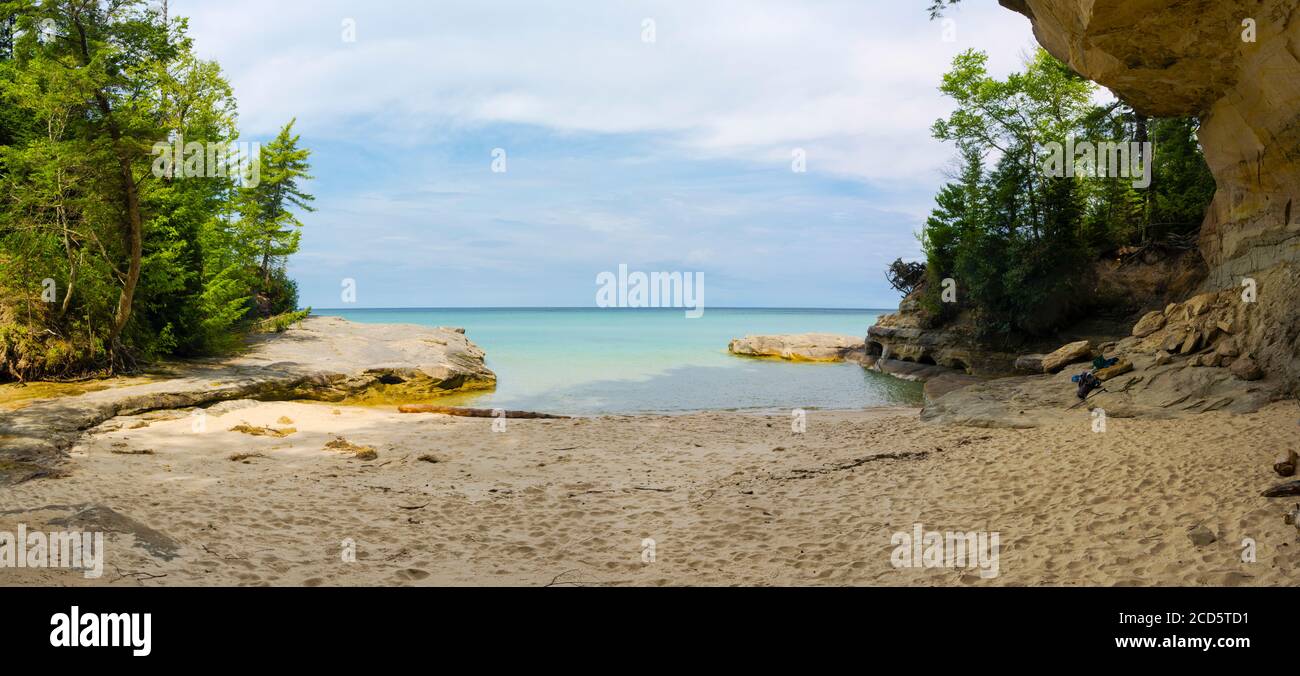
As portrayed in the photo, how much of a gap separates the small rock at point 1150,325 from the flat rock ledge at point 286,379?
1845 centimetres

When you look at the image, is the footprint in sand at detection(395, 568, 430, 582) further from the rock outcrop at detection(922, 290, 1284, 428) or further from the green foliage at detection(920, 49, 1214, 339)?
the green foliage at detection(920, 49, 1214, 339)

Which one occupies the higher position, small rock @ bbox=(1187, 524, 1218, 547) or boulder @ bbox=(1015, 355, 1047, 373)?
boulder @ bbox=(1015, 355, 1047, 373)

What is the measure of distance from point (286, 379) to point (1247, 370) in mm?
20127

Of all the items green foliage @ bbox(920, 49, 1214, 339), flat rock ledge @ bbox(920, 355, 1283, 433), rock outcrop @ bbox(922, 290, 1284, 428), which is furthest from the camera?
green foliage @ bbox(920, 49, 1214, 339)

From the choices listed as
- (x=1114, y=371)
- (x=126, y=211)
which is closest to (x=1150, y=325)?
(x=1114, y=371)

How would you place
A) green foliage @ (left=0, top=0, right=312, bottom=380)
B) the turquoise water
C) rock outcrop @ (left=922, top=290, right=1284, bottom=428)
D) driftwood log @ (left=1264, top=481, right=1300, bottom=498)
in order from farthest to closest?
1. the turquoise water
2. green foliage @ (left=0, top=0, right=312, bottom=380)
3. rock outcrop @ (left=922, top=290, right=1284, bottom=428)
4. driftwood log @ (left=1264, top=481, right=1300, bottom=498)

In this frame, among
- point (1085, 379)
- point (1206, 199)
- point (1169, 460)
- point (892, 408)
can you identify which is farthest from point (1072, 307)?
point (1169, 460)

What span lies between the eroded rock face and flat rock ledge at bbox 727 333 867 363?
2275 centimetres

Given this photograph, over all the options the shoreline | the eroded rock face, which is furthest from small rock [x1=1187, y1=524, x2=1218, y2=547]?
the eroded rock face

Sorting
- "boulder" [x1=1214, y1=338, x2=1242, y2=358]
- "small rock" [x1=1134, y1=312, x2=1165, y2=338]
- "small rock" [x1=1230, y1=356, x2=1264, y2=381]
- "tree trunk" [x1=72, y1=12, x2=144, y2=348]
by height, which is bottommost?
"small rock" [x1=1230, y1=356, x2=1264, y2=381]

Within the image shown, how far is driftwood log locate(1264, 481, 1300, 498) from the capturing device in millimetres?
6117

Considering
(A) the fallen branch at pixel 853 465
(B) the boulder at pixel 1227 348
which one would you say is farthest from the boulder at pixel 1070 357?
(A) the fallen branch at pixel 853 465

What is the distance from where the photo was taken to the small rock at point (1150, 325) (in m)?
14.1

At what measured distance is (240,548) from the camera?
19.4 ft
